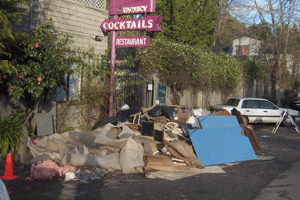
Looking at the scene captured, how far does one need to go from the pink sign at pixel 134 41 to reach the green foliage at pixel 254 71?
14725 mm

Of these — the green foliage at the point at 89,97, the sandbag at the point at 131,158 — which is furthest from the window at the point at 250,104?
the sandbag at the point at 131,158

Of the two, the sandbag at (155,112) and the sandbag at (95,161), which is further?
the sandbag at (155,112)

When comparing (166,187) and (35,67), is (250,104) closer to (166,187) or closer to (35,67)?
(166,187)

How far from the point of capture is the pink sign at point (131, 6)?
36.2ft

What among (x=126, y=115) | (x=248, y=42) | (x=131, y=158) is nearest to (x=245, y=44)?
(x=248, y=42)

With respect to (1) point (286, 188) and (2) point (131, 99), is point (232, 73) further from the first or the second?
(1) point (286, 188)

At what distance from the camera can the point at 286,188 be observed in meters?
5.91

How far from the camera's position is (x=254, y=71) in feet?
81.4

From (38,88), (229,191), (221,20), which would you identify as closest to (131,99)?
(38,88)

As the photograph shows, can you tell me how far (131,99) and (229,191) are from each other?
29.1 ft

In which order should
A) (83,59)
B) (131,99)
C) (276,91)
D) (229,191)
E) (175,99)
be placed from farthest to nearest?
(276,91)
(175,99)
(131,99)
(83,59)
(229,191)

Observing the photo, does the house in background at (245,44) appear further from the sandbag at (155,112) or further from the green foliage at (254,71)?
the sandbag at (155,112)

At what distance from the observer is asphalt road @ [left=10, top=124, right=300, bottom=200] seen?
5369 millimetres

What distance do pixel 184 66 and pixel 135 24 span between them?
560cm
